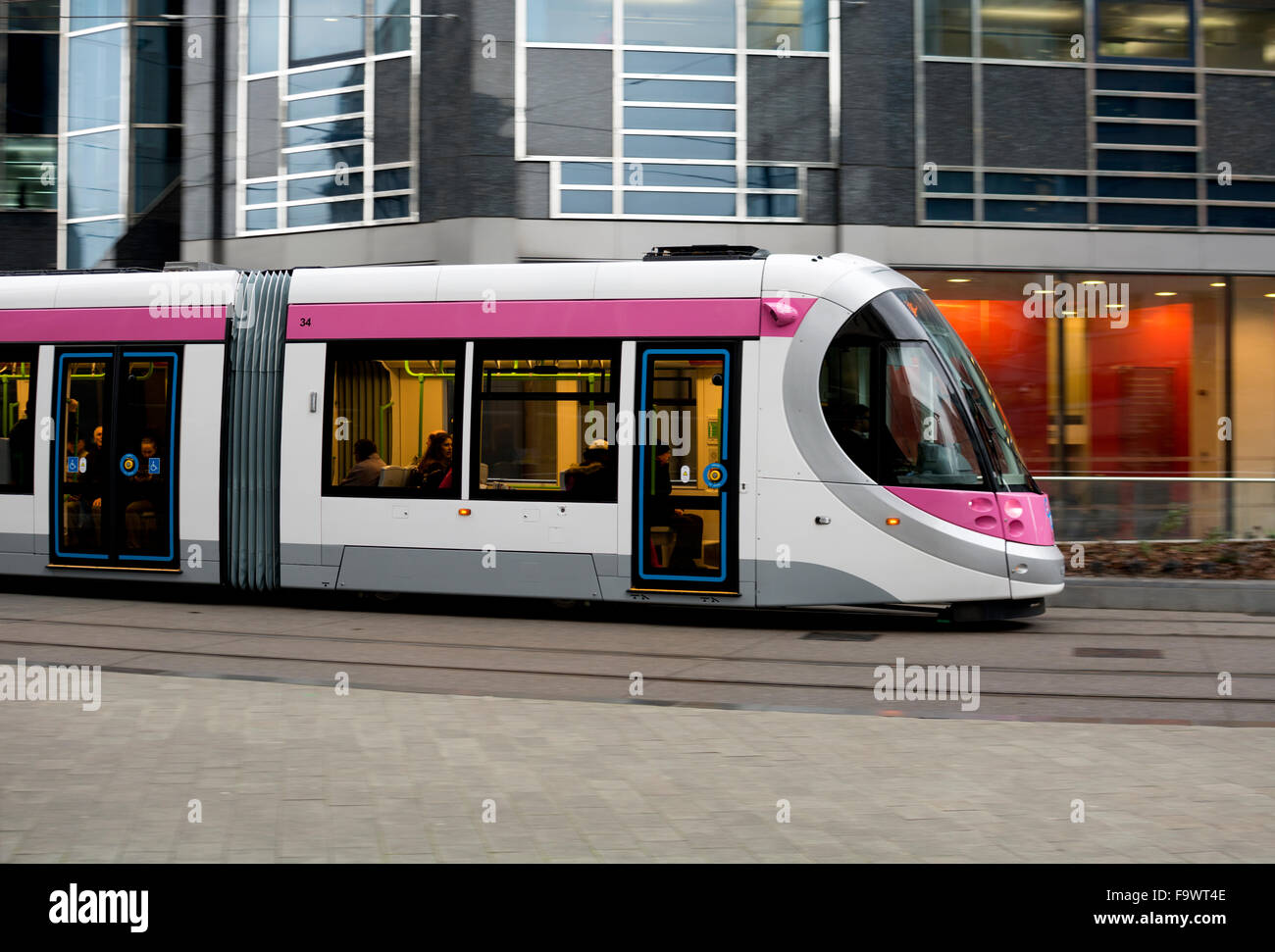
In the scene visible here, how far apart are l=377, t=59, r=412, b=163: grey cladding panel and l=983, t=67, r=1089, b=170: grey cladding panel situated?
7980 millimetres

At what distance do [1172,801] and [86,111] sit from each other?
2408 cm

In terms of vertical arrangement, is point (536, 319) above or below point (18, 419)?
above

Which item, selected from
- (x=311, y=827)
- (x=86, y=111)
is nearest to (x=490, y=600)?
(x=311, y=827)

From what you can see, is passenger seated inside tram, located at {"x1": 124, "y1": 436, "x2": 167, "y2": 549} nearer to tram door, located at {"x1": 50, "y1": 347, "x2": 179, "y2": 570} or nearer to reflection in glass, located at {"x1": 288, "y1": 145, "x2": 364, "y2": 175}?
tram door, located at {"x1": 50, "y1": 347, "x2": 179, "y2": 570}

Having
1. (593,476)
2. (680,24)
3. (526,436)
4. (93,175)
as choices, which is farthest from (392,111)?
(593,476)

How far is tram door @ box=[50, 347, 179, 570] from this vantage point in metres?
12.3

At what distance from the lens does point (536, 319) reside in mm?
11281

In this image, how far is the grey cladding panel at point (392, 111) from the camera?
18.9 meters

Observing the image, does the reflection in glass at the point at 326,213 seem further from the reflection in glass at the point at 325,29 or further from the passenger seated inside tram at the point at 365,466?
the passenger seated inside tram at the point at 365,466

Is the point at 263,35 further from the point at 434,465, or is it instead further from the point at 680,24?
the point at 434,465

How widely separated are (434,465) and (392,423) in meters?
0.54

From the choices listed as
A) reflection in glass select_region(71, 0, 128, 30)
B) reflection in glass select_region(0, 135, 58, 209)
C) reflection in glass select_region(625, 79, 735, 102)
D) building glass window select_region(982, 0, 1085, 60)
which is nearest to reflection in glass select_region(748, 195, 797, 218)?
reflection in glass select_region(625, 79, 735, 102)

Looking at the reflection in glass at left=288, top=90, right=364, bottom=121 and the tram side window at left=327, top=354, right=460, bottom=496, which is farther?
the reflection in glass at left=288, top=90, right=364, bottom=121

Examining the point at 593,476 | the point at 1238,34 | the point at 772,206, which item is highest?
the point at 1238,34
